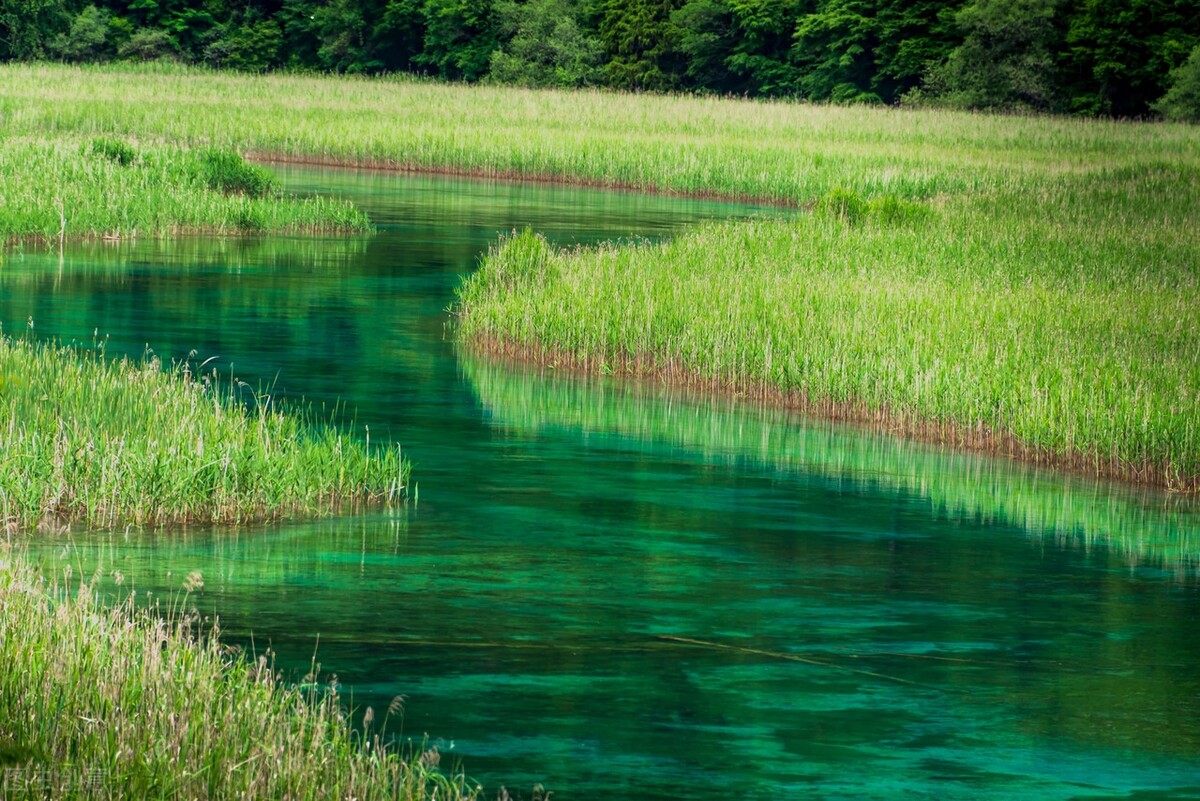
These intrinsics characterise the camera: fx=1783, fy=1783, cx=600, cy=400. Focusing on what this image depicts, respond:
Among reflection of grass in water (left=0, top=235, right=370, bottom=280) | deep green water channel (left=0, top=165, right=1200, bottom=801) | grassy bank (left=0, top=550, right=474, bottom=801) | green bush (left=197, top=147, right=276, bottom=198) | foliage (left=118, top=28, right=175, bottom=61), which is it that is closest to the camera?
grassy bank (left=0, top=550, right=474, bottom=801)

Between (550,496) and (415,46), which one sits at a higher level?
(415,46)

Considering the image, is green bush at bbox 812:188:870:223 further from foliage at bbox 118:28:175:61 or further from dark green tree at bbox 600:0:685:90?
foliage at bbox 118:28:175:61

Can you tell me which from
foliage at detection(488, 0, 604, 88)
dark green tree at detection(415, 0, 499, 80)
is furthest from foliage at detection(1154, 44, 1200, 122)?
dark green tree at detection(415, 0, 499, 80)

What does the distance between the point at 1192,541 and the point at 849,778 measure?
16.6ft

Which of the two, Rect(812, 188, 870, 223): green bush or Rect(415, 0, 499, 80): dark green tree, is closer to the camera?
Rect(812, 188, 870, 223): green bush

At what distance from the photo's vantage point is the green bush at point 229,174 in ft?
86.5

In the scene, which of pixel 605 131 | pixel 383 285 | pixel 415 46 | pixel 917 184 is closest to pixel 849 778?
pixel 383 285

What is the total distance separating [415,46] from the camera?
70.4m

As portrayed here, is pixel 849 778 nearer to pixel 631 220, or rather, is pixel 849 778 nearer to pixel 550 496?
pixel 550 496

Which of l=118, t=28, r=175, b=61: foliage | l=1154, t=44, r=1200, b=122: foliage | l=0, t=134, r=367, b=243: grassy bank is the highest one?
l=118, t=28, r=175, b=61: foliage

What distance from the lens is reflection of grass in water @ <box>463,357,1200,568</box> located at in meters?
11.0

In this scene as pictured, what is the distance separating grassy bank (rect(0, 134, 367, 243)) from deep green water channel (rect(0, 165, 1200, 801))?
26.9 feet

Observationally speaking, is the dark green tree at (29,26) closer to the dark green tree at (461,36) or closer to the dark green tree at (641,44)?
the dark green tree at (461,36)

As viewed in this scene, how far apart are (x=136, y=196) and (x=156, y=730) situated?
19671 mm
